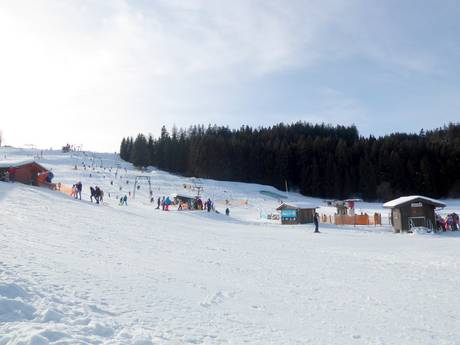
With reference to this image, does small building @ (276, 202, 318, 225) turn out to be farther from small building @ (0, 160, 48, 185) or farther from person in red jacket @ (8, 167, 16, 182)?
person in red jacket @ (8, 167, 16, 182)

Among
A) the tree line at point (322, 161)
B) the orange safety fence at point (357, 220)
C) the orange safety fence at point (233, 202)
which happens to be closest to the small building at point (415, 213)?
the orange safety fence at point (357, 220)

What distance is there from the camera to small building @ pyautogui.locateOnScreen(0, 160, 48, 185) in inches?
1434

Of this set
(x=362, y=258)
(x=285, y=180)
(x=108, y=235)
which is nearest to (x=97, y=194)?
(x=108, y=235)

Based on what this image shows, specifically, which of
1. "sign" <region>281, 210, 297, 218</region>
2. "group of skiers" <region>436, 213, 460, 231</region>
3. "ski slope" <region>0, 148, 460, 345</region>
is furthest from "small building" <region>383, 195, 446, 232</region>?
"ski slope" <region>0, 148, 460, 345</region>

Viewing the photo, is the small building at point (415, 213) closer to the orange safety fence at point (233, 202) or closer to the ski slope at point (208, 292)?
the ski slope at point (208, 292)

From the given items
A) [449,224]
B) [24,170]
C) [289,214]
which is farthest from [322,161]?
[24,170]

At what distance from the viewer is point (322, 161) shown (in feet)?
304

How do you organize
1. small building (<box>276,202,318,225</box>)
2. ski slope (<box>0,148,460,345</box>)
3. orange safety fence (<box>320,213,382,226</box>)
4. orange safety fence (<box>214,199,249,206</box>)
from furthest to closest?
1. orange safety fence (<box>214,199,249,206</box>)
2. small building (<box>276,202,318,225</box>)
3. orange safety fence (<box>320,213,382,226</box>)
4. ski slope (<box>0,148,460,345</box>)

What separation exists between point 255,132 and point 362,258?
10407 centimetres

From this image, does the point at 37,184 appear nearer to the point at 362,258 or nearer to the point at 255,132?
the point at 362,258

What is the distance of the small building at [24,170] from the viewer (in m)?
36.4

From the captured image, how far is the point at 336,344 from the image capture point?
5770 millimetres

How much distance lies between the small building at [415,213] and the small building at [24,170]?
1275 inches

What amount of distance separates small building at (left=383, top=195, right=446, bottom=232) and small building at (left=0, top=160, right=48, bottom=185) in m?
32.4
